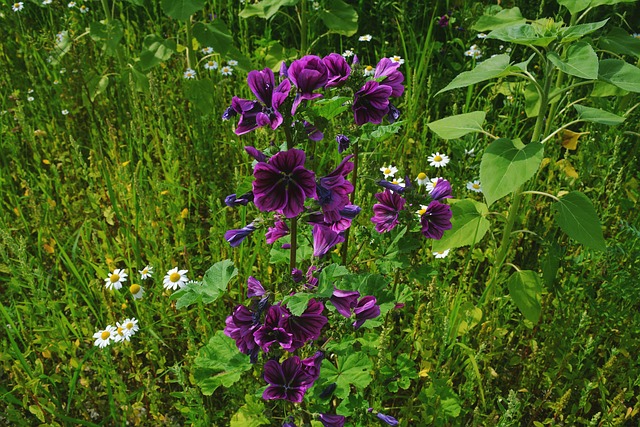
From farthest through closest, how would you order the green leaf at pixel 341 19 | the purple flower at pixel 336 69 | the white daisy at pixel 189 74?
the white daisy at pixel 189 74, the green leaf at pixel 341 19, the purple flower at pixel 336 69

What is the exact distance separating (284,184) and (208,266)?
61.3 inches

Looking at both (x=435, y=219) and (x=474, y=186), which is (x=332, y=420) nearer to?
(x=435, y=219)

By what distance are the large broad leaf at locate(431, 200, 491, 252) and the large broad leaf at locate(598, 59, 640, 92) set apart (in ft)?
2.25

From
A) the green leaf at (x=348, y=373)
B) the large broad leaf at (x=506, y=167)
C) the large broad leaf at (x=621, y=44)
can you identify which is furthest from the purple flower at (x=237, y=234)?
the large broad leaf at (x=621, y=44)

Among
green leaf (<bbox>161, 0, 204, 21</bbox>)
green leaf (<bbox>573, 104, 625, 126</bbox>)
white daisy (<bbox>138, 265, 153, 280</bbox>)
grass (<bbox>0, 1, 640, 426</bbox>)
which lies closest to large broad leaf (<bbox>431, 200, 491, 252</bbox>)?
grass (<bbox>0, 1, 640, 426</bbox>)

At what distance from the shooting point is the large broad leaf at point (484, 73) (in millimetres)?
1800

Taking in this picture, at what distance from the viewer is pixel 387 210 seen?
1.87m

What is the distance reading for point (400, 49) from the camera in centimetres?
404

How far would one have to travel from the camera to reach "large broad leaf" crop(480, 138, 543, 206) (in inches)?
70.3

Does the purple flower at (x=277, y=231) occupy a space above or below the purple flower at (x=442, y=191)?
above

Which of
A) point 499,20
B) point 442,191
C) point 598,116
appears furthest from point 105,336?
point 499,20

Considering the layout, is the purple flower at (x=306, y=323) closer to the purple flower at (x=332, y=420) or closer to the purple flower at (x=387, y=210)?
the purple flower at (x=332, y=420)

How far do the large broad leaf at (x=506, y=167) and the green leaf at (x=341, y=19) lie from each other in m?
1.89

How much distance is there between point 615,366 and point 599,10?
2633 millimetres
